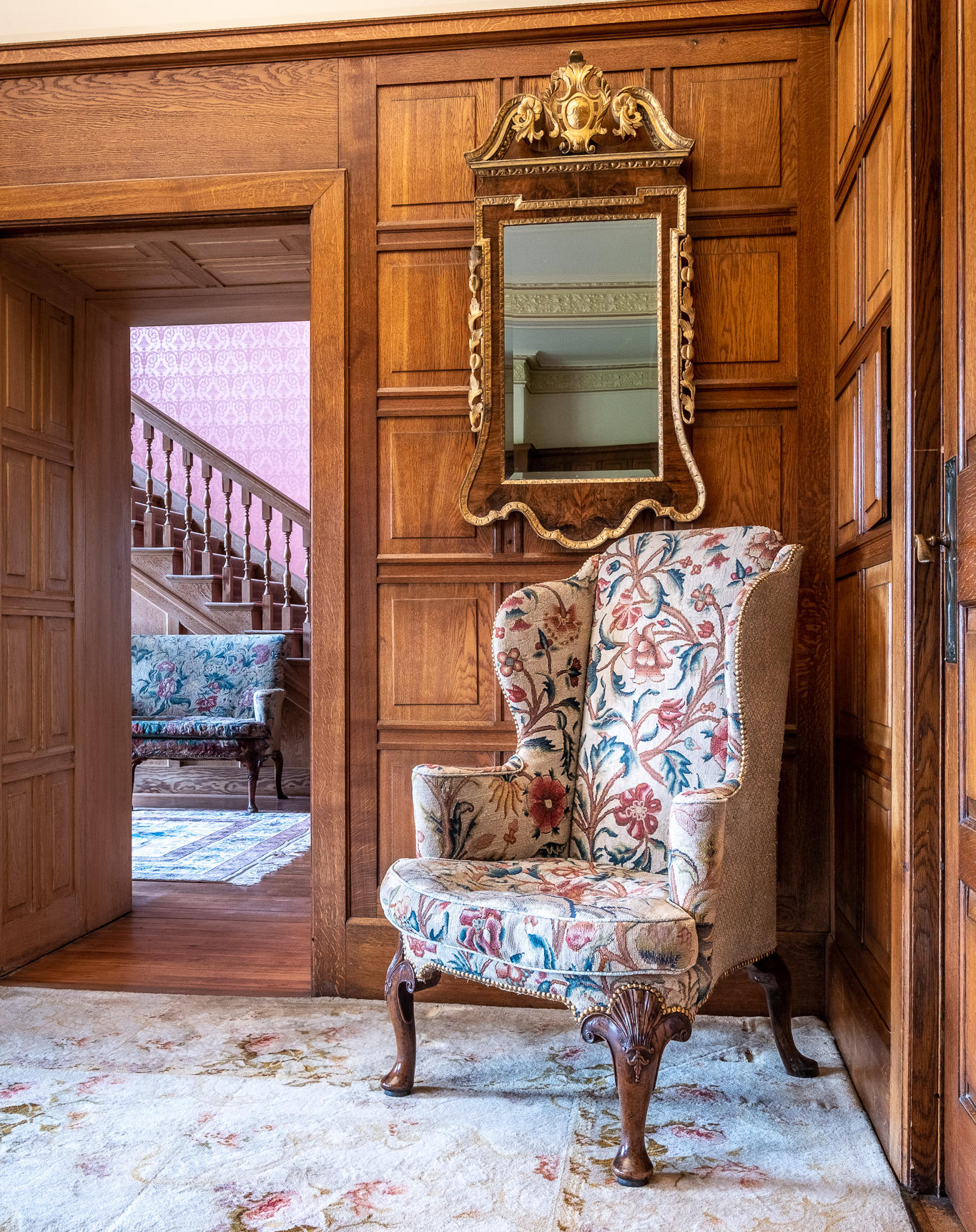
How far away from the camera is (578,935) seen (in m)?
1.80

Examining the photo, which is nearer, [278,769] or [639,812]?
[639,812]

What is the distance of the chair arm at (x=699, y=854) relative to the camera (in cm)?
186

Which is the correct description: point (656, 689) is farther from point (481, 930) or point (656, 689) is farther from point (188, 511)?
point (188, 511)

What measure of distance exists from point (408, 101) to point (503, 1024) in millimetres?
2433

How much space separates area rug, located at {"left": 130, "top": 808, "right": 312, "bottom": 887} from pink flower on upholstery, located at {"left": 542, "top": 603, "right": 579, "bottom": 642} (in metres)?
2.30

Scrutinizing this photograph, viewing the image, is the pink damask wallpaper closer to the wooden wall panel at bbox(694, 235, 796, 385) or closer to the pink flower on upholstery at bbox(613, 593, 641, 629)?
the wooden wall panel at bbox(694, 235, 796, 385)

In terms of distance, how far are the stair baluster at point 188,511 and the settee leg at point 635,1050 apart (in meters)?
5.57

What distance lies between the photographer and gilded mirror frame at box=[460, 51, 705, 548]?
A: 2637mm

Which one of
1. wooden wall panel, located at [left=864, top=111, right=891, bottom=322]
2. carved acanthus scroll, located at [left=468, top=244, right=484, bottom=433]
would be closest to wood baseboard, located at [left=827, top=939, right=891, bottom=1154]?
wooden wall panel, located at [left=864, top=111, right=891, bottom=322]

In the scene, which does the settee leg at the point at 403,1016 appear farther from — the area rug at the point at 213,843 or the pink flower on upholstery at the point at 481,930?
the area rug at the point at 213,843

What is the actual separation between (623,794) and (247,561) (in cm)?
527

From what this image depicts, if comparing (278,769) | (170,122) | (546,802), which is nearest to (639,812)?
A: (546,802)

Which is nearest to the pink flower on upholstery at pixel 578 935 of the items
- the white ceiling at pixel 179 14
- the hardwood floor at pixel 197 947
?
the hardwood floor at pixel 197 947

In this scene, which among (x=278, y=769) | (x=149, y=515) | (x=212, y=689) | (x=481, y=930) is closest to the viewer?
(x=481, y=930)
